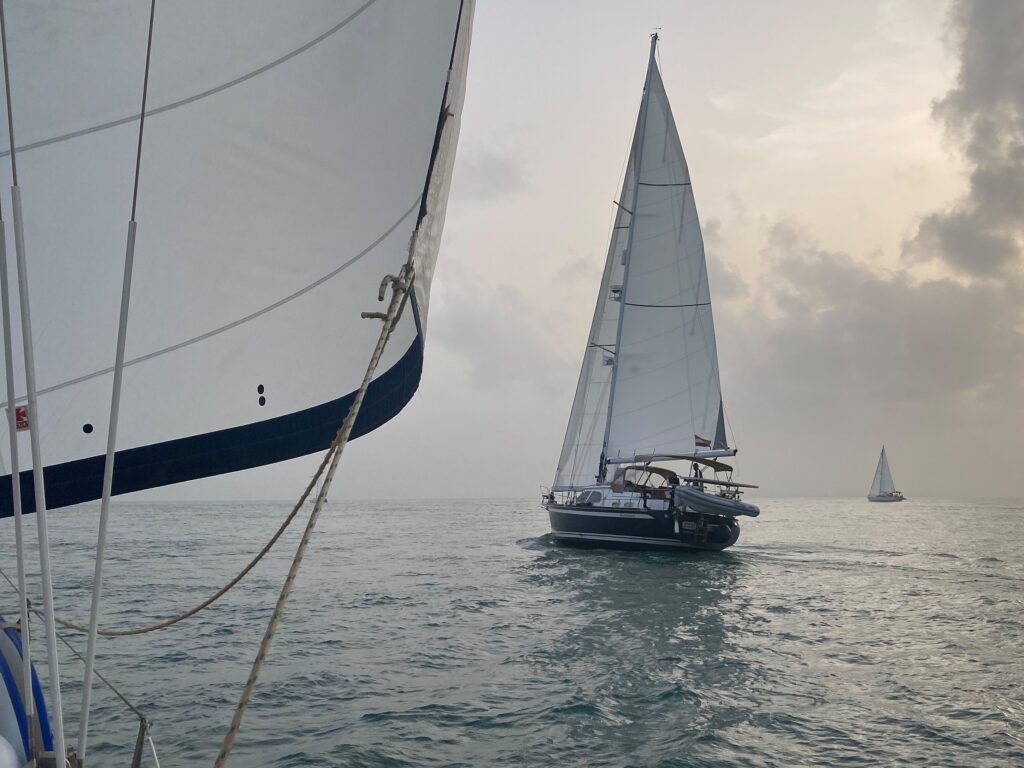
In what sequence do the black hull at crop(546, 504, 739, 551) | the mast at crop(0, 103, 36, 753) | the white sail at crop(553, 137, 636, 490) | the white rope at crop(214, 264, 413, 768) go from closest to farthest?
the mast at crop(0, 103, 36, 753), the white rope at crop(214, 264, 413, 768), the black hull at crop(546, 504, 739, 551), the white sail at crop(553, 137, 636, 490)

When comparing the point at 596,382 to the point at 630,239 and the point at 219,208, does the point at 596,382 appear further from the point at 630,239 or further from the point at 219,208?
the point at 219,208

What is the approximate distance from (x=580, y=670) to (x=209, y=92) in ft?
32.8

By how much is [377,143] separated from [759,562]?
28.3m

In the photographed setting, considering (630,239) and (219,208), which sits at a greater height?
(630,239)

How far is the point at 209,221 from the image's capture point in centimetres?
279

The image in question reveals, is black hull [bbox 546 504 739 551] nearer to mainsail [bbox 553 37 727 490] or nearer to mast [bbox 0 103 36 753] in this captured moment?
mainsail [bbox 553 37 727 490]

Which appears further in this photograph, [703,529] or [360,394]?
[703,529]

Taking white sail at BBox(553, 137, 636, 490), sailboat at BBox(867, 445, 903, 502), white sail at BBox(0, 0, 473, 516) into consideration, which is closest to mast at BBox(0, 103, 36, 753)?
white sail at BBox(0, 0, 473, 516)

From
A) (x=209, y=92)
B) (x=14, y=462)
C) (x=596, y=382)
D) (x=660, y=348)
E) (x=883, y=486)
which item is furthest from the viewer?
(x=883, y=486)

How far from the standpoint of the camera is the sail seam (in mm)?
2684

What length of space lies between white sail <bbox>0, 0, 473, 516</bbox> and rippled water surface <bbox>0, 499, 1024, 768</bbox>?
18.8ft

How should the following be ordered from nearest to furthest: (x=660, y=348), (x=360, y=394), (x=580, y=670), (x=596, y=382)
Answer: (x=360, y=394), (x=580, y=670), (x=660, y=348), (x=596, y=382)

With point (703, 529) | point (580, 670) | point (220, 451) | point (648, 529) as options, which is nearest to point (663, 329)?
point (703, 529)

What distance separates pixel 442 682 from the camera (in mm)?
10203
